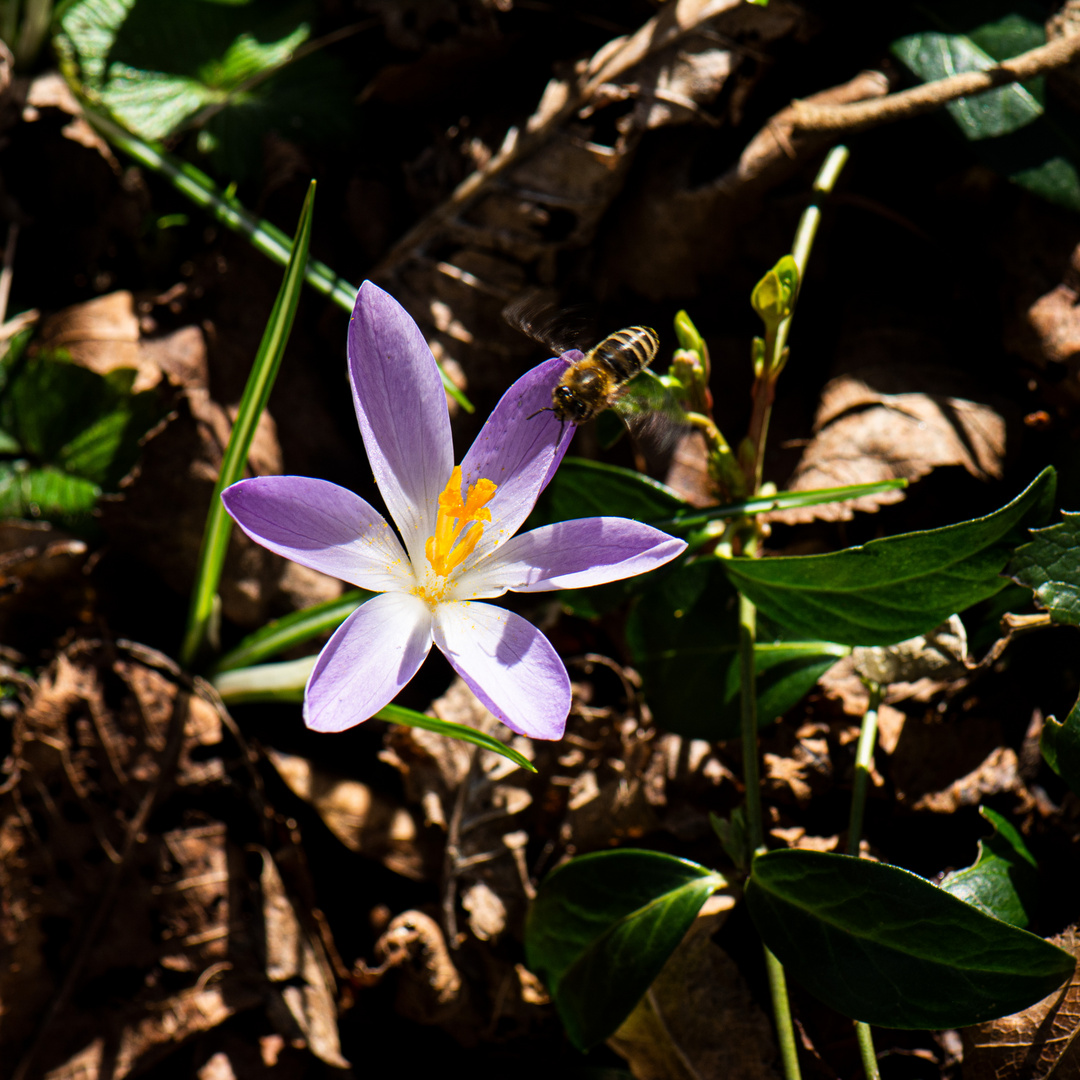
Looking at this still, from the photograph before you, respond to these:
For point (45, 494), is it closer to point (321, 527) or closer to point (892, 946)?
point (321, 527)

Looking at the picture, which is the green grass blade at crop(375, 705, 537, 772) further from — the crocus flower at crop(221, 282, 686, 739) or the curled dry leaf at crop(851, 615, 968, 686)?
the curled dry leaf at crop(851, 615, 968, 686)

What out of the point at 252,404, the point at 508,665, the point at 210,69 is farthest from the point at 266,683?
the point at 210,69

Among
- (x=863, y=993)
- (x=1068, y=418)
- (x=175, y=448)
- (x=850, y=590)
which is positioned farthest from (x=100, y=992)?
(x=1068, y=418)

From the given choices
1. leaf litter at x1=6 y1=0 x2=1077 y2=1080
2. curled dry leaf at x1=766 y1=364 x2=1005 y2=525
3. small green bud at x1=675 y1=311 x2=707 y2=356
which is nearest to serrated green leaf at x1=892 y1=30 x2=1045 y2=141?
leaf litter at x1=6 y1=0 x2=1077 y2=1080

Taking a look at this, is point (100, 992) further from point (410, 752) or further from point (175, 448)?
point (175, 448)

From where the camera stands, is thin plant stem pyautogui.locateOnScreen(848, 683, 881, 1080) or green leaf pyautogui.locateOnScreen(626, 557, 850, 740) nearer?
thin plant stem pyautogui.locateOnScreen(848, 683, 881, 1080)

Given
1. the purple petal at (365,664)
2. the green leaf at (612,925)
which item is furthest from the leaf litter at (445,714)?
the purple petal at (365,664)

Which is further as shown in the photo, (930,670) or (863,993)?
(930,670)
